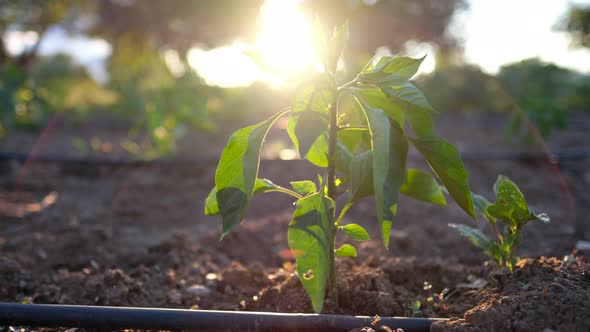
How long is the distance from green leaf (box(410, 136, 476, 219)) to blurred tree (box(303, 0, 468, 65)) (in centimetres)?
1951

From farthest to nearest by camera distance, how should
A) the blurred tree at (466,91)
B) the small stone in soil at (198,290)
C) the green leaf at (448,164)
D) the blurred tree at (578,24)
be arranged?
1. the blurred tree at (578,24)
2. the blurred tree at (466,91)
3. the small stone in soil at (198,290)
4. the green leaf at (448,164)

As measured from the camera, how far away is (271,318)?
141 centimetres

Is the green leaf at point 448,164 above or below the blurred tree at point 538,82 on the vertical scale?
below

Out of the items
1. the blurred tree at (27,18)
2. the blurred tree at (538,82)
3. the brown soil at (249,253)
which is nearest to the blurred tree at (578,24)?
the blurred tree at (538,82)

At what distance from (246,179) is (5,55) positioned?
40.1 feet

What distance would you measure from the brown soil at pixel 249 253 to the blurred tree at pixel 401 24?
16642 millimetres

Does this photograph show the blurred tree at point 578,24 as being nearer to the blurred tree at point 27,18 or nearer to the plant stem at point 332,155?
the blurred tree at point 27,18

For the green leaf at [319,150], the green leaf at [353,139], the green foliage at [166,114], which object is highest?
the green foliage at [166,114]

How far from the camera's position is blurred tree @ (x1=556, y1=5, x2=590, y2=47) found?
53.4 feet

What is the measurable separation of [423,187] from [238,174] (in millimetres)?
571

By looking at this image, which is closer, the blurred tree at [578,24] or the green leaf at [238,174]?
the green leaf at [238,174]

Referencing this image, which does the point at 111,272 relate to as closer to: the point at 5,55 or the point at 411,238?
the point at 411,238

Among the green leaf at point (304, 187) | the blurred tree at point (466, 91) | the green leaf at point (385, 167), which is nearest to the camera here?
the green leaf at point (385, 167)

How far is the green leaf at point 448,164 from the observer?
56.0 inches
